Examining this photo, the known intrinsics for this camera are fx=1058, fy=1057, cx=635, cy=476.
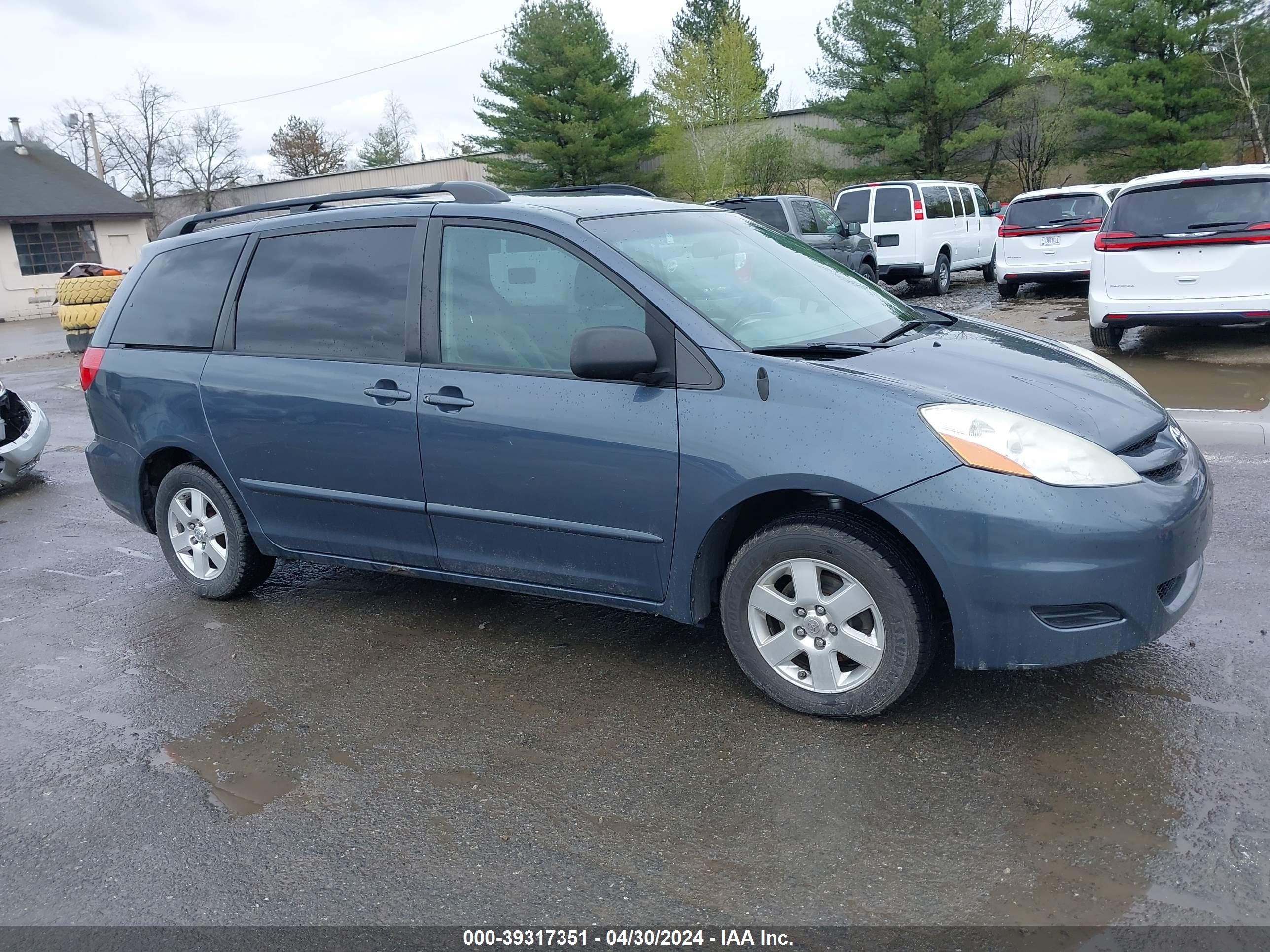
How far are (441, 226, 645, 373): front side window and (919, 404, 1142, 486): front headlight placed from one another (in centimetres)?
115

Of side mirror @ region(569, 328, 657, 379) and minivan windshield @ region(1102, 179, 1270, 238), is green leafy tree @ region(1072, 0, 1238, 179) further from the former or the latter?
side mirror @ region(569, 328, 657, 379)

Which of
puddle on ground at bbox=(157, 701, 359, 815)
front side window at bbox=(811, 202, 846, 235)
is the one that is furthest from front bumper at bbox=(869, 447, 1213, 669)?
front side window at bbox=(811, 202, 846, 235)

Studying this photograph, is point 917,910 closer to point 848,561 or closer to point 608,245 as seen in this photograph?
point 848,561

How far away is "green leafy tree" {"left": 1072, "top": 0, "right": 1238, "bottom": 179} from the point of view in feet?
91.1

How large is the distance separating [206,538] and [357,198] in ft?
5.96

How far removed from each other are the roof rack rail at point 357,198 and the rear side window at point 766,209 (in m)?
10.0

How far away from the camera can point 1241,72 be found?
26.8 m

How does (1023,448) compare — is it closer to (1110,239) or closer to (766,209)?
(1110,239)

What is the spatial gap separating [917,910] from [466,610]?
277 centimetres

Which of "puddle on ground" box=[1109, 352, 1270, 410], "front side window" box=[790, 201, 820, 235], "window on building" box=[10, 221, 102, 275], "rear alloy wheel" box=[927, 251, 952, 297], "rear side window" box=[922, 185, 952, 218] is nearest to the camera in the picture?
"puddle on ground" box=[1109, 352, 1270, 410]

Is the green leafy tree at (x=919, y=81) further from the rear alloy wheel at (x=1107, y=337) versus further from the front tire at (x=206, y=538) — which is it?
the front tire at (x=206, y=538)

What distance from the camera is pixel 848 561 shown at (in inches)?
133

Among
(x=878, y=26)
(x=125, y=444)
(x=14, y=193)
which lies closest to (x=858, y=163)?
(x=878, y=26)

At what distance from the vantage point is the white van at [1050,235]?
52.4ft
